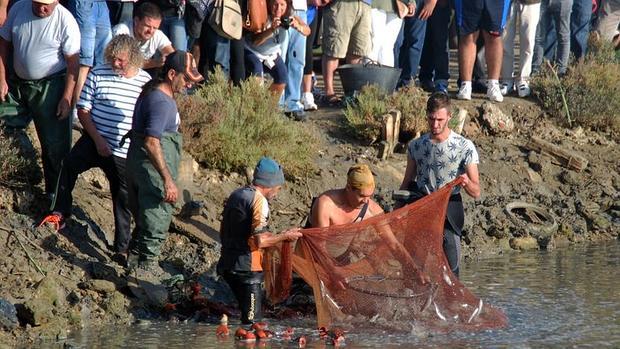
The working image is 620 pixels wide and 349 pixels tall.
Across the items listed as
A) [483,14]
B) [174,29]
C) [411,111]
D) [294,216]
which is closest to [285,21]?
[174,29]

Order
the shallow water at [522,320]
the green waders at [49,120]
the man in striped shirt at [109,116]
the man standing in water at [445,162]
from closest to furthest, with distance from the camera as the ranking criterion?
the shallow water at [522,320] < the man standing in water at [445,162] < the man in striped shirt at [109,116] < the green waders at [49,120]

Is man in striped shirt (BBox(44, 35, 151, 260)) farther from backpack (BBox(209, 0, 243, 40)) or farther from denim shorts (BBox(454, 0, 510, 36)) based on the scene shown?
denim shorts (BBox(454, 0, 510, 36))

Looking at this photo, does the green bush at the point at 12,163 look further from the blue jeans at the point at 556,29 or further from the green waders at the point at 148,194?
the blue jeans at the point at 556,29

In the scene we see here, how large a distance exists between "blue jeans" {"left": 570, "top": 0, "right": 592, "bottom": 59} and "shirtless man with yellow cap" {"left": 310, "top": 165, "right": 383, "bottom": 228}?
8377 millimetres

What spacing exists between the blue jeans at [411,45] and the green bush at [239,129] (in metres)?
2.91

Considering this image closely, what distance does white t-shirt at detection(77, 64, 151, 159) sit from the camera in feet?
42.7

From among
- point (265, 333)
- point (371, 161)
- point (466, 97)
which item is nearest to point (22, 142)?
point (265, 333)

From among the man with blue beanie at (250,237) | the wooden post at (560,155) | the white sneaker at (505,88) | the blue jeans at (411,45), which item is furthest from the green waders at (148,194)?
the white sneaker at (505,88)

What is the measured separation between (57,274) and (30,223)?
79 centimetres

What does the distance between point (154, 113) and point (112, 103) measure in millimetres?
848

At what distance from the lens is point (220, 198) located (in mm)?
15148

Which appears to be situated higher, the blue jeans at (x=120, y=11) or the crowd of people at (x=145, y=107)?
the blue jeans at (x=120, y=11)

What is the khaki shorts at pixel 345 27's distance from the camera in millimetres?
17875

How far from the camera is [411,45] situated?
1894 centimetres
